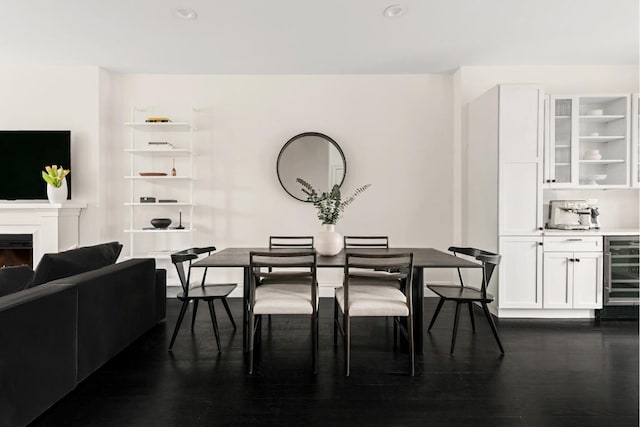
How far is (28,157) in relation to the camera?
4.32 m

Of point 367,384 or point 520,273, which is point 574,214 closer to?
point 520,273

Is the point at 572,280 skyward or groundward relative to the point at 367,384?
skyward

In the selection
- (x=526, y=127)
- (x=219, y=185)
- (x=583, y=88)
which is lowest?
(x=219, y=185)

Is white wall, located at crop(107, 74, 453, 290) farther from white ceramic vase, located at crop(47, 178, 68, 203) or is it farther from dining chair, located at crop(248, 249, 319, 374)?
dining chair, located at crop(248, 249, 319, 374)

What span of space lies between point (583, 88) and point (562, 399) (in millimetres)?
3760

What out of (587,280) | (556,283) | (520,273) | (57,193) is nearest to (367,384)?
(520,273)

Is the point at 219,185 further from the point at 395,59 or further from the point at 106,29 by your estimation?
the point at 395,59

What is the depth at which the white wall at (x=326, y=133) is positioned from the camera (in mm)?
4555

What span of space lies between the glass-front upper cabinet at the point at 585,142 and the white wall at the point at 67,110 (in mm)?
5217

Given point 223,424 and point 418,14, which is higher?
point 418,14

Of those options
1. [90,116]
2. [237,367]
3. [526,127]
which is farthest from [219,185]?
[526,127]

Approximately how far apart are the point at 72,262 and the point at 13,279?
519mm

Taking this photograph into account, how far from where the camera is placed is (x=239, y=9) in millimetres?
3082

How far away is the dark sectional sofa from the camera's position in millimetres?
1716
